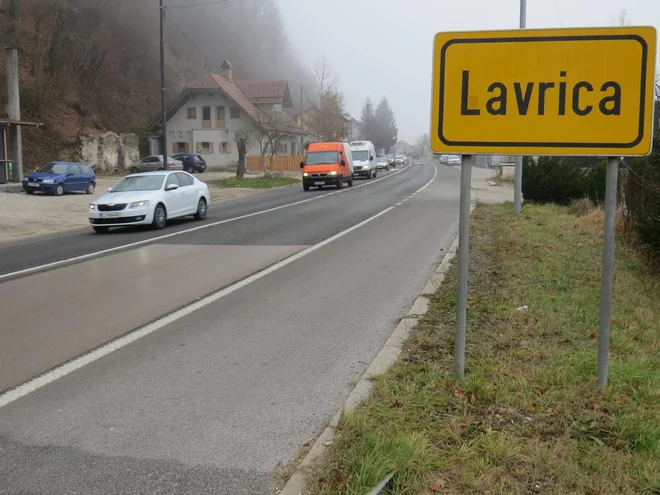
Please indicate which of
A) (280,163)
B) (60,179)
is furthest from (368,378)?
(280,163)

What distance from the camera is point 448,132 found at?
181 inches

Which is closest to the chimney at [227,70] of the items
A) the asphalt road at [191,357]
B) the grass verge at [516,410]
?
the asphalt road at [191,357]

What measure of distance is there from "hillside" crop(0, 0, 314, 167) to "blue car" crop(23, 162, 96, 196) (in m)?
13.3

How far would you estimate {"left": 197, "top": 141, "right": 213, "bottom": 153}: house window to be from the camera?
213 ft

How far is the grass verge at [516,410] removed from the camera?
3.44 m

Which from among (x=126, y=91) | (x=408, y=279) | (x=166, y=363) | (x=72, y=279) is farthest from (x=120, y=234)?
(x=126, y=91)

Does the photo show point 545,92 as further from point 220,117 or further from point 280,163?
point 220,117

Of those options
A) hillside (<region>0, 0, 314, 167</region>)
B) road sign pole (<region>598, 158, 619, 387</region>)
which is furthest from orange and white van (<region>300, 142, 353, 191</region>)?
road sign pole (<region>598, 158, 619, 387</region>)

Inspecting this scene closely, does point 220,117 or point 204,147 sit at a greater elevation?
point 220,117

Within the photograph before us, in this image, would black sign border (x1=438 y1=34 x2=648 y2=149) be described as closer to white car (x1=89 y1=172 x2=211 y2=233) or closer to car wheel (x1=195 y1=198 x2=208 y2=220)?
white car (x1=89 y1=172 x2=211 y2=233)

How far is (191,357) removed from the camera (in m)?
5.95

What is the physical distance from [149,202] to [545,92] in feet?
43.8

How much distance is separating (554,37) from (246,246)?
9.55 metres

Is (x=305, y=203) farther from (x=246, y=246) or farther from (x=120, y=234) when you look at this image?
(x=246, y=246)
